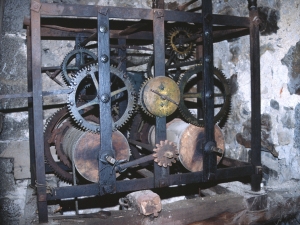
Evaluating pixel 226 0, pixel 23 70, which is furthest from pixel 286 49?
pixel 23 70

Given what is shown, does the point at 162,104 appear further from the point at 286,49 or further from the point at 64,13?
the point at 286,49

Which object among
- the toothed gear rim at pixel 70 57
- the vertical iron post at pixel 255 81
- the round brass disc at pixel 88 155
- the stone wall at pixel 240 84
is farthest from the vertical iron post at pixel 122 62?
the vertical iron post at pixel 255 81

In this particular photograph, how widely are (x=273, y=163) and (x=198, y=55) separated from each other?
4.93ft

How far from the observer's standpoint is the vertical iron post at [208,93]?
2.51m

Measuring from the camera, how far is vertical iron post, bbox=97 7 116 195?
7.30 feet

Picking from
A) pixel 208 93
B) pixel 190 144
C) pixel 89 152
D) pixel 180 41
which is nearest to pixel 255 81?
pixel 208 93

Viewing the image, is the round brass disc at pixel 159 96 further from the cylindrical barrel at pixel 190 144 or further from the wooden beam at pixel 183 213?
the wooden beam at pixel 183 213

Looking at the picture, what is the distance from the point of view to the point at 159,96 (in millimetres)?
2410

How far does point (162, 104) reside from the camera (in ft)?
7.93

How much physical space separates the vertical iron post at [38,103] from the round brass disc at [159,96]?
30.7 inches

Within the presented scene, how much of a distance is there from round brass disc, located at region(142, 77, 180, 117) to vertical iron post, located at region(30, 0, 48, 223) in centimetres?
78

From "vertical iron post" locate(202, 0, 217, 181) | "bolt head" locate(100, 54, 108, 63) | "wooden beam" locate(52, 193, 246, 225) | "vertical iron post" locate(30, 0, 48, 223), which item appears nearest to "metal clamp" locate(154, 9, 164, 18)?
"vertical iron post" locate(202, 0, 217, 181)

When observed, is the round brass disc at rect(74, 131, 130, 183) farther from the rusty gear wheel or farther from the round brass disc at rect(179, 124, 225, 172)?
the round brass disc at rect(179, 124, 225, 172)

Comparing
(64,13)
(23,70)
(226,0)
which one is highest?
(226,0)
